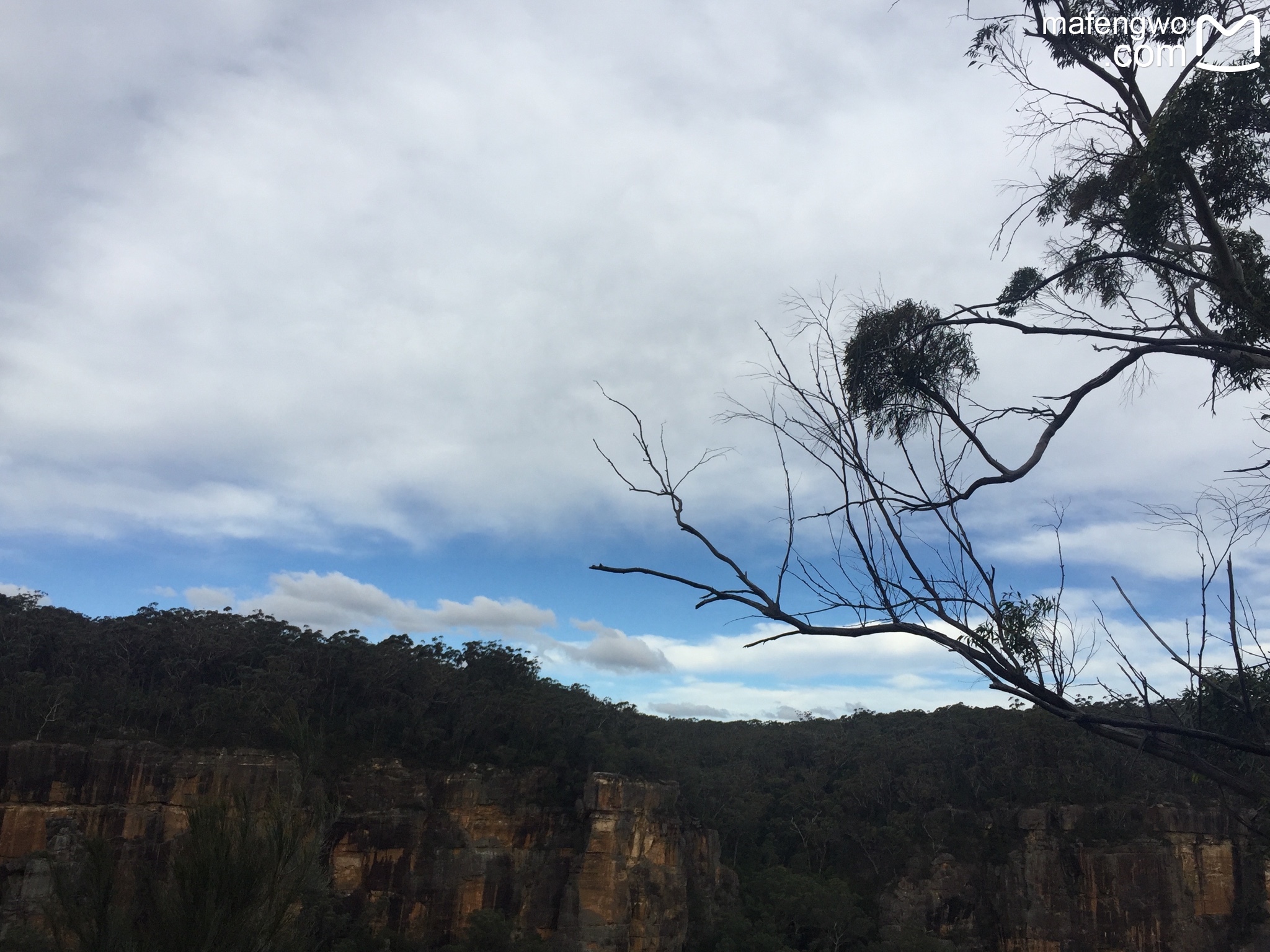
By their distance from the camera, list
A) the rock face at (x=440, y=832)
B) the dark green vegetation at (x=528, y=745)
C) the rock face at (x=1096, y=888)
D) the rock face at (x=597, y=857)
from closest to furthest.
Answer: the rock face at (x=440, y=832) → the rock face at (x=597, y=857) → the dark green vegetation at (x=528, y=745) → the rock face at (x=1096, y=888)

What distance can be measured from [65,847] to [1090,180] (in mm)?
28118

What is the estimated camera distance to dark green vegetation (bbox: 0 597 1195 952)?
25.6 meters

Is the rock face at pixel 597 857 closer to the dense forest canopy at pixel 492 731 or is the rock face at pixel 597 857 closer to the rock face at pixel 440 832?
the rock face at pixel 440 832

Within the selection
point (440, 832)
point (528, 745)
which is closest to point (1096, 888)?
point (528, 745)

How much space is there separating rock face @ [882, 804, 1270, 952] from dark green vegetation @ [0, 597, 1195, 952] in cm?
A: 112

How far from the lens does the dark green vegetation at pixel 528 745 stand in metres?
25.6

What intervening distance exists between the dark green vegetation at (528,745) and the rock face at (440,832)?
106cm

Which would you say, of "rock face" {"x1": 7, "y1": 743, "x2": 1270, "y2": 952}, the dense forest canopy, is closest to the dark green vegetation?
the dense forest canopy

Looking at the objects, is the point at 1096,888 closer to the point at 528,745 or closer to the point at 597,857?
the point at 597,857

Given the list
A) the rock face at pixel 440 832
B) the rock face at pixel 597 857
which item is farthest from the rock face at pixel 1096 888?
the rock face at pixel 440 832

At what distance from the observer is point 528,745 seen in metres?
31.6

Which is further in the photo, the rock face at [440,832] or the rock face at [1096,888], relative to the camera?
the rock face at [1096,888]

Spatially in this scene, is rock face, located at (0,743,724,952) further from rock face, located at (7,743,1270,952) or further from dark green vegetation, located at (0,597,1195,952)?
dark green vegetation, located at (0,597,1195,952)

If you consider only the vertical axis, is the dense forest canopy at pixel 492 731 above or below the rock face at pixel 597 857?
above
